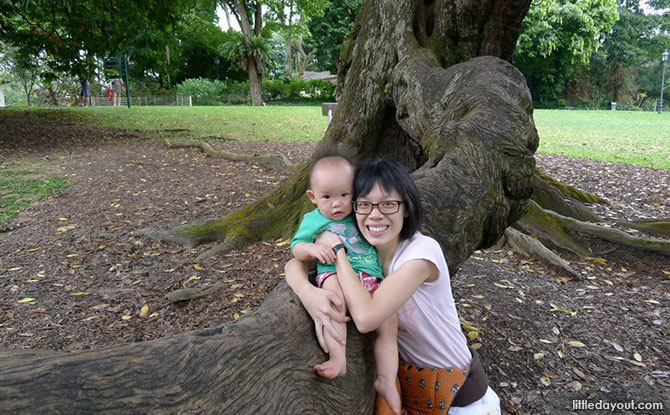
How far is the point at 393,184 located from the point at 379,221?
0.15 metres

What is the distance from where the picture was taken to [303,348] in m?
1.67

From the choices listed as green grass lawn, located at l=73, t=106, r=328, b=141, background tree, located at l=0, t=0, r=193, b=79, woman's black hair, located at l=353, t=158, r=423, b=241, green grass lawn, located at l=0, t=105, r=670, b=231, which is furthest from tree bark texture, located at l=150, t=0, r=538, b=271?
green grass lawn, located at l=73, t=106, r=328, b=141

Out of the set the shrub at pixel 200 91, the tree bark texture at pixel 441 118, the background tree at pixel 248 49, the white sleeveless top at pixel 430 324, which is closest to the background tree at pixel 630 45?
the background tree at pixel 248 49

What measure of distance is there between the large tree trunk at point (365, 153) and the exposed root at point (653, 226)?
2688mm

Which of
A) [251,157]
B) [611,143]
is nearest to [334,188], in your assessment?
[251,157]

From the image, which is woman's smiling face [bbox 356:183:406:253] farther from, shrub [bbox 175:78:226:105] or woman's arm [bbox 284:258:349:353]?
shrub [bbox 175:78:226:105]

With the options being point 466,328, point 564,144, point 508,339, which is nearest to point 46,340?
point 466,328

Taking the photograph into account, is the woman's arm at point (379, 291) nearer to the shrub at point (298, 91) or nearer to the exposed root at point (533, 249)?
the exposed root at point (533, 249)

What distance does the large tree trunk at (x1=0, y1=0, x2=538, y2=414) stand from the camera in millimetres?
1274

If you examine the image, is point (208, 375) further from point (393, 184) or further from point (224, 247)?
point (224, 247)

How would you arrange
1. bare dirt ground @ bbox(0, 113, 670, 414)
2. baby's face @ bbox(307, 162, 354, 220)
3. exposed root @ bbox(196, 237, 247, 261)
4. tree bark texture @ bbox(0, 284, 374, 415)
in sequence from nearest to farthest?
1. tree bark texture @ bbox(0, 284, 374, 415)
2. baby's face @ bbox(307, 162, 354, 220)
3. bare dirt ground @ bbox(0, 113, 670, 414)
4. exposed root @ bbox(196, 237, 247, 261)

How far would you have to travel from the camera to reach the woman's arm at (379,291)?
1.75 metres

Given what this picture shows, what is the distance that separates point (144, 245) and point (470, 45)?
4127 millimetres

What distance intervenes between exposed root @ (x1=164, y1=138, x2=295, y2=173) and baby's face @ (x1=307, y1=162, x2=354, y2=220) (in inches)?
251
